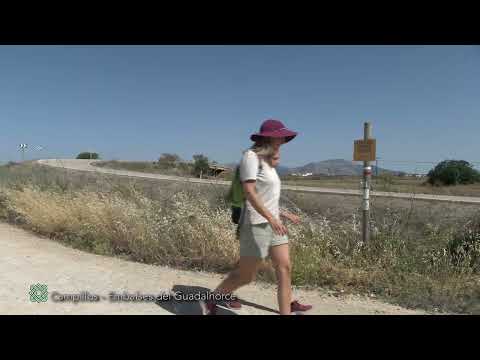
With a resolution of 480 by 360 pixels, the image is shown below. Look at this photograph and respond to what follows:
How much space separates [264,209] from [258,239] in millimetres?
308

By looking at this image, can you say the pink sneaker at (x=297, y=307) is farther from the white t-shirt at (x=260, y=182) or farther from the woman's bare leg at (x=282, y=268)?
the white t-shirt at (x=260, y=182)

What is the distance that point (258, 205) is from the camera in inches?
110

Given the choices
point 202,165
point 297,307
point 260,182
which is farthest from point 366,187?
point 202,165

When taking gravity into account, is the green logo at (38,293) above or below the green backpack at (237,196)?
below

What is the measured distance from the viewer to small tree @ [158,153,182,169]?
38.3 metres

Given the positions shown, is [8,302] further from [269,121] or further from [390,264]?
[390,264]

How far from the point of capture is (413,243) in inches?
195

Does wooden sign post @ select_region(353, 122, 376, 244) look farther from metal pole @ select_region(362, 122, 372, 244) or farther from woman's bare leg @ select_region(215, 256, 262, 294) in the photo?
woman's bare leg @ select_region(215, 256, 262, 294)


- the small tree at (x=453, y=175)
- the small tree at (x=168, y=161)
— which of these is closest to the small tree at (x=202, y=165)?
the small tree at (x=453, y=175)

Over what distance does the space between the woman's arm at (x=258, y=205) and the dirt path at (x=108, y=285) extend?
1.12 meters

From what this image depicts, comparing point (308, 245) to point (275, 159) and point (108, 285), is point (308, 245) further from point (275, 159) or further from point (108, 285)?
point (108, 285)

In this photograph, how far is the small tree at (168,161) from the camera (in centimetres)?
3831
